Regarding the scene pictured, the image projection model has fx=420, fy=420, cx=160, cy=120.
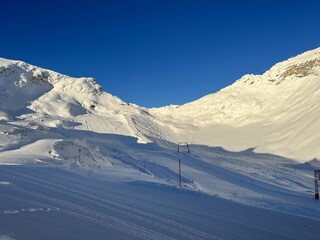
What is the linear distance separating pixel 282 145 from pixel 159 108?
171ft

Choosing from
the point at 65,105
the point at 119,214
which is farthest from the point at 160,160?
the point at 65,105

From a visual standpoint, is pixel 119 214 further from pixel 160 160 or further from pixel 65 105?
pixel 65 105

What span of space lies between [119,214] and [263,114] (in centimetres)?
8868

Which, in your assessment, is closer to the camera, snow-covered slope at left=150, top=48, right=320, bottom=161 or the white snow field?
the white snow field

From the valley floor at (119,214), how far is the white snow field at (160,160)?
4cm

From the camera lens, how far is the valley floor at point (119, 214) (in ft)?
27.3

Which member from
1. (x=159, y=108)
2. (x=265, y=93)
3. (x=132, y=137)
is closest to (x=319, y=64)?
(x=265, y=93)

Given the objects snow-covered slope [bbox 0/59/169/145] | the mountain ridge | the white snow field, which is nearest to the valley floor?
the white snow field

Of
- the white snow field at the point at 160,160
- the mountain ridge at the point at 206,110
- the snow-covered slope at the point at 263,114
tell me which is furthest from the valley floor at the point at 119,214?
the snow-covered slope at the point at 263,114

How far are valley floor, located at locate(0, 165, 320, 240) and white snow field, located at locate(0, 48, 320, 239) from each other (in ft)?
0.14

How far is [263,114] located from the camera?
95.6m

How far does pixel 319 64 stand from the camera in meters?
111

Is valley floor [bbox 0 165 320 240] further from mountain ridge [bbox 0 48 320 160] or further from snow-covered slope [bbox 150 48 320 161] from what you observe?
snow-covered slope [bbox 150 48 320 161]

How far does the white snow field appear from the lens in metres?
10.1
